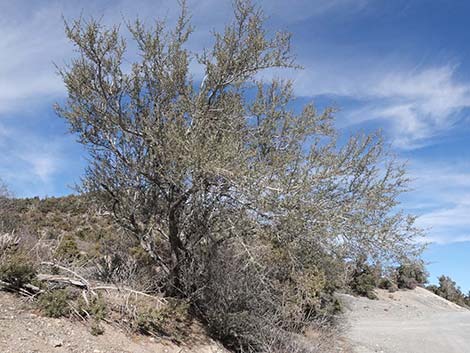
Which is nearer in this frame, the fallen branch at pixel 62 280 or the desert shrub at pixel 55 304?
the desert shrub at pixel 55 304

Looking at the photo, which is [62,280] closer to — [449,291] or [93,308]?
[93,308]

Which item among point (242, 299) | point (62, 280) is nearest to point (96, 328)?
point (62, 280)

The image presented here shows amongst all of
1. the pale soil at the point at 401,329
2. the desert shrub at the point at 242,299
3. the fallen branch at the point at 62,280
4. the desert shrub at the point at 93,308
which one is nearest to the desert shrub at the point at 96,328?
the desert shrub at the point at 93,308

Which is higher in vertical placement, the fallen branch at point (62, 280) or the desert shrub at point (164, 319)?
the fallen branch at point (62, 280)

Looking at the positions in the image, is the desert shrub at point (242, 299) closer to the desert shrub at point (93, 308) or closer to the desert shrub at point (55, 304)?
the desert shrub at point (93, 308)

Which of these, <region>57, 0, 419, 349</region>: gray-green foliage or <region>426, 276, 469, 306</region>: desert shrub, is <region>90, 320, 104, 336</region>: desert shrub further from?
<region>426, 276, 469, 306</region>: desert shrub

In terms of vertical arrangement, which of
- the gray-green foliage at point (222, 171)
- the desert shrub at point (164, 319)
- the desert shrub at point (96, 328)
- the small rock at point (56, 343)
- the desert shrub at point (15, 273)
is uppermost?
the gray-green foliage at point (222, 171)

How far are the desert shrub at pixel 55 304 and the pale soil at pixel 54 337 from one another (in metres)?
0.12

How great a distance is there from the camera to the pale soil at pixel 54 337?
6.06m

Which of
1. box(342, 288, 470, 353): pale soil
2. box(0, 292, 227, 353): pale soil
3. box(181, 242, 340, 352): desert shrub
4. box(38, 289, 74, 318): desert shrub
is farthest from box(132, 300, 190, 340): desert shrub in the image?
box(342, 288, 470, 353): pale soil

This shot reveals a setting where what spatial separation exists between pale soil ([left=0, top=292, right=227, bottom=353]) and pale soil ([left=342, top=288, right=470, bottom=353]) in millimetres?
7037

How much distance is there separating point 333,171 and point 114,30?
4.66 metres

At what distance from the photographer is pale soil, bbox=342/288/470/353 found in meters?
13.4

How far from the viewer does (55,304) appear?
7055mm
